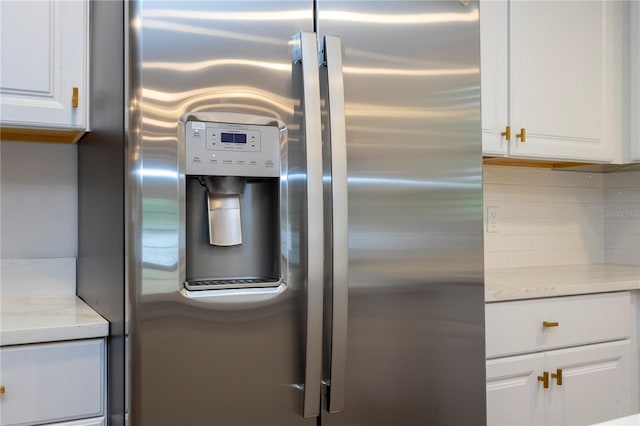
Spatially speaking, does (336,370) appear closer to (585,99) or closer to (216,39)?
(216,39)

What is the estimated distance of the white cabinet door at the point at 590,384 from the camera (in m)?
1.96

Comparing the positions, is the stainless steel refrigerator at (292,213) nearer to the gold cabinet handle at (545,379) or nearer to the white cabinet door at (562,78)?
the gold cabinet handle at (545,379)

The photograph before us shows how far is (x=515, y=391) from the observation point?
73.4 inches

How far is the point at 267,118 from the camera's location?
1.21m

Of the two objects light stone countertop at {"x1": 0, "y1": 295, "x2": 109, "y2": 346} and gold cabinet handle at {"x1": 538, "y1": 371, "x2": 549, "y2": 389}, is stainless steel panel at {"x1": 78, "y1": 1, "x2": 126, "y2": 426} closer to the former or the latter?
light stone countertop at {"x1": 0, "y1": 295, "x2": 109, "y2": 346}

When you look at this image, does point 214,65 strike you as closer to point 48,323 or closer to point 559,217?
point 48,323

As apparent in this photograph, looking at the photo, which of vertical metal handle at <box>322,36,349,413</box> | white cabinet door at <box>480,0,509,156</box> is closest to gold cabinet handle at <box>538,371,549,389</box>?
white cabinet door at <box>480,0,509,156</box>

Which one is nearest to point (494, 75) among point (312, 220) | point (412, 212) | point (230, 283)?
point (412, 212)

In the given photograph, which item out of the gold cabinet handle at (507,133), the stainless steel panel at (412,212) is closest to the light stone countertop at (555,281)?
the stainless steel panel at (412,212)

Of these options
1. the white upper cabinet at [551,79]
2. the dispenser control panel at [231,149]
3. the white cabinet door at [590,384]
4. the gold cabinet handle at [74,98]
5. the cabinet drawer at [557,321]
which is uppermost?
the white upper cabinet at [551,79]

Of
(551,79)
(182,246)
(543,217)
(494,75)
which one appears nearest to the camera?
(182,246)

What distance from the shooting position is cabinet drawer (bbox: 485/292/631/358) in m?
1.83

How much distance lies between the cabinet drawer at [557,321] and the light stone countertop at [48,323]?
1.17 meters

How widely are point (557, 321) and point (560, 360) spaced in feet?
0.45
